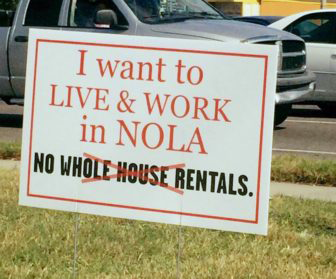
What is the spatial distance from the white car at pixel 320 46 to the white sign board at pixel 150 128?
9.32m

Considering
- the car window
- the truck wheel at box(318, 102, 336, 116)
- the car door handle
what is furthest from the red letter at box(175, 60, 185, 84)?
the truck wheel at box(318, 102, 336, 116)

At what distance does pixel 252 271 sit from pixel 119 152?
1201 mm

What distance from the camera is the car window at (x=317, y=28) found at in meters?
15.3

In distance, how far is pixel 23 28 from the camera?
13.5m

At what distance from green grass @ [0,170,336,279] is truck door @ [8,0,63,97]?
6.07 m

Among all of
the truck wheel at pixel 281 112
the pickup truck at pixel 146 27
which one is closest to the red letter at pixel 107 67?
the pickup truck at pixel 146 27

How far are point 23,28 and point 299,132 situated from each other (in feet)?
12.5

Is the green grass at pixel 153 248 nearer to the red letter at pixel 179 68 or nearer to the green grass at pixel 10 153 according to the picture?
the red letter at pixel 179 68

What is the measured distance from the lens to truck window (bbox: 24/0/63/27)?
13.3 metres

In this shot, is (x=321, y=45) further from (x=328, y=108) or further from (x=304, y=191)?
(x=304, y=191)

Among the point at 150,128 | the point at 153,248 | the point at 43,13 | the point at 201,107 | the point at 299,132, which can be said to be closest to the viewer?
the point at 201,107

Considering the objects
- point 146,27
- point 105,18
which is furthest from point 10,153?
point 146,27

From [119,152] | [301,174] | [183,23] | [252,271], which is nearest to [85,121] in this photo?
[119,152]

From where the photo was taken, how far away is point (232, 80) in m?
4.90
